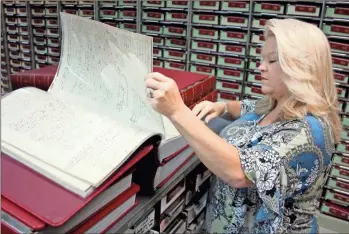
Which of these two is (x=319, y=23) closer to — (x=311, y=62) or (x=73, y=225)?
(x=311, y=62)

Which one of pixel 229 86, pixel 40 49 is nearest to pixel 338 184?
pixel 229 86

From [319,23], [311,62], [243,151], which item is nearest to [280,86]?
[311,62]

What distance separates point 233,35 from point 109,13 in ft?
3.15

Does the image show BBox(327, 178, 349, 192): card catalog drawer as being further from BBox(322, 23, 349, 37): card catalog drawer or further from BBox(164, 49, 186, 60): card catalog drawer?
BBox(164, 49, 186, 60): card catalog drawer

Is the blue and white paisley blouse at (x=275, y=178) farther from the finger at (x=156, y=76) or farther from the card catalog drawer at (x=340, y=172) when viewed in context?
the card catalog drawer at (x=340, y=172)

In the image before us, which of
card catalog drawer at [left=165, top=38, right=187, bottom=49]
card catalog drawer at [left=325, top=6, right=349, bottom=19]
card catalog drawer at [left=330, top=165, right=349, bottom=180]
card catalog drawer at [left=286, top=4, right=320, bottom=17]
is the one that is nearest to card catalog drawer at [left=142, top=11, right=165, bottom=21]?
card catalog drawer at [left=165, top=38, right=187, bottom=49]

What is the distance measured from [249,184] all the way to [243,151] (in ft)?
0.26

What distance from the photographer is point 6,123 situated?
1.75ft

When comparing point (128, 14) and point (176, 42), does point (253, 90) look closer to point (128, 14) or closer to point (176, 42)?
point (176, 42)

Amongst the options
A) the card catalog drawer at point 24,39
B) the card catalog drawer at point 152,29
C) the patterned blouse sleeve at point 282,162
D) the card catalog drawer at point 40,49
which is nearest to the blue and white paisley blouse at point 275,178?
the patterned blouse sleeve at point 282,162

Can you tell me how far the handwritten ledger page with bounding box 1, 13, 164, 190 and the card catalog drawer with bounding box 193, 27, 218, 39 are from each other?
5.21 feet

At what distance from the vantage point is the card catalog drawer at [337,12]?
1.78 m

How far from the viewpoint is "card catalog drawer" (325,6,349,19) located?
69.9 inches

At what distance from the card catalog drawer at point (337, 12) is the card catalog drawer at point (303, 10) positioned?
0.17ft
